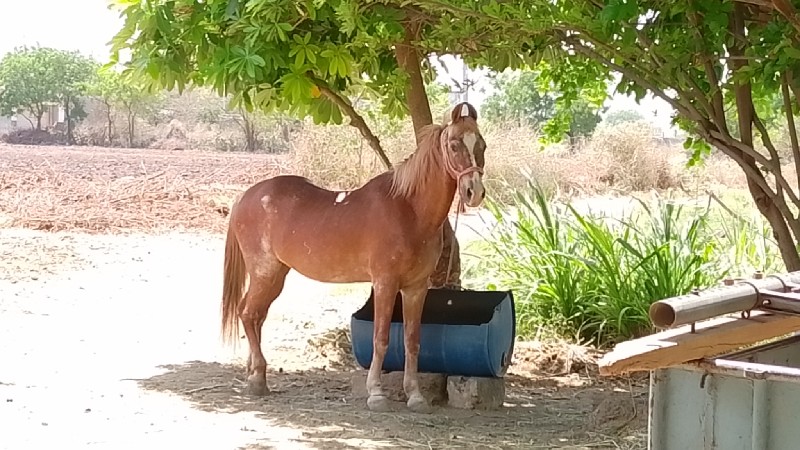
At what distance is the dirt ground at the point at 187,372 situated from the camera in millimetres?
4918

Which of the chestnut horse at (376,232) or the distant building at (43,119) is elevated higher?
the distant building at (43,119)

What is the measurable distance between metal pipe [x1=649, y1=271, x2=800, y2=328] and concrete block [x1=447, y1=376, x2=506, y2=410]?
3181mm

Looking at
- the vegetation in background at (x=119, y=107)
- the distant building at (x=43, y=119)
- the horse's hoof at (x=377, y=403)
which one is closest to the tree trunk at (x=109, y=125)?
the vegetation in background at (x=119, y=107)

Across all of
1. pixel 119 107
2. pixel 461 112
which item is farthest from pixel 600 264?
pixel 119 107

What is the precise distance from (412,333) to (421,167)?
3.06 ft

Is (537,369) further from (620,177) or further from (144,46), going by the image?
(620,177)

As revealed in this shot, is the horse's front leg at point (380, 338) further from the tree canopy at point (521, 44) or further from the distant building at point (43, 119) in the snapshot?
the distant building at point (43, 119)

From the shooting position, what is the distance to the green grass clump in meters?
7.54

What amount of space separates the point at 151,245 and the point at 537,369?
689 cm

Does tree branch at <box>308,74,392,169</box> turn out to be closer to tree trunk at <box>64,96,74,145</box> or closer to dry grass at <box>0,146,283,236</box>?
dry grass at <box>0,146,283,236</box>

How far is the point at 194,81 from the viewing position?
227 inches

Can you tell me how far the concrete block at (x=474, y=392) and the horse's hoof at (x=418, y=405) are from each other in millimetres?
230

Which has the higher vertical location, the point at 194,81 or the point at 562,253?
the point at 194,81

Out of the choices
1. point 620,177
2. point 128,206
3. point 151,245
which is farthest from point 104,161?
point 620,177
